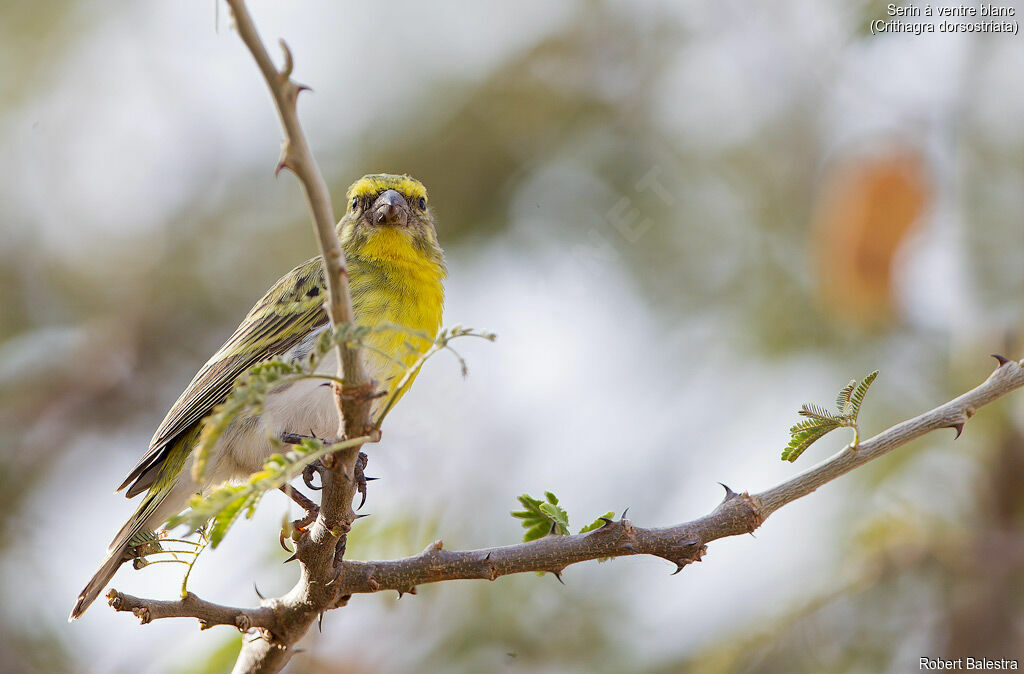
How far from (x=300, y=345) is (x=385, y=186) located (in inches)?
48.3

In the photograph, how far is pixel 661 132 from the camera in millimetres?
8086

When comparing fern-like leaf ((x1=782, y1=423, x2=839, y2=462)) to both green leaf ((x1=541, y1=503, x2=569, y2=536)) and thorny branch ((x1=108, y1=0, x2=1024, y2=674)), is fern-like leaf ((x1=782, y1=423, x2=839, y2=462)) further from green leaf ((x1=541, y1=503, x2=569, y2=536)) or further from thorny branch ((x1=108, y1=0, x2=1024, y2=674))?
green leaf ((x1=541, y1=503, x2=569, y2=536))

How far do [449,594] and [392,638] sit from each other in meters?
0.59

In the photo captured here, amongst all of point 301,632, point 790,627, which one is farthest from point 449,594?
point 301,632

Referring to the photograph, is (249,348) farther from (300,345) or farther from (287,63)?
(287,63)

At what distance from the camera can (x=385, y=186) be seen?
5.34m

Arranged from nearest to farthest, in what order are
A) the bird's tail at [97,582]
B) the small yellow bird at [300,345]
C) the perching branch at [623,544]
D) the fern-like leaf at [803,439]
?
1. the perching branch at [623,544]
2. the fern-like leaf at [803,439]
3. the bird's tail at [97,582]
4. the small yellow bird at [300,345]

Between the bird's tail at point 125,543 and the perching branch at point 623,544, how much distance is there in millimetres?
721

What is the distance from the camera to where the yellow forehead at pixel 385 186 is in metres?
5.30

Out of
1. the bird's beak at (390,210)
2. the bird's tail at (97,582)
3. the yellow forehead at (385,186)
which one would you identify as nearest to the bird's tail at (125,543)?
the bird's tail at (97,582)

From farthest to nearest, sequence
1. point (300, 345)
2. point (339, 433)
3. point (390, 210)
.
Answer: point (390, 210), point (300, 345), point (339, 433)

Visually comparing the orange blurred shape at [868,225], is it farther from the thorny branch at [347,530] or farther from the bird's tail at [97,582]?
the bird's tail at [97,582]

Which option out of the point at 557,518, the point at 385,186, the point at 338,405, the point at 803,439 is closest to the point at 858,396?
the point at 803,439

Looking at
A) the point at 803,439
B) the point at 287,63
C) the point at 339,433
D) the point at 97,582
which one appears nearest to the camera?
the point at 287,63
